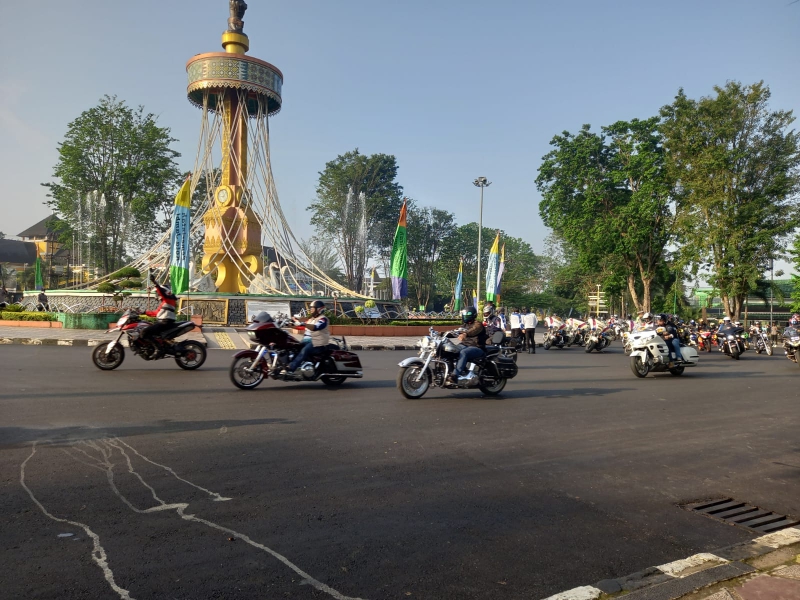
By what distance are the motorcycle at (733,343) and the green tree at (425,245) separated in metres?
45.6

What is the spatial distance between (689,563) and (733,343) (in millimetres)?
17976

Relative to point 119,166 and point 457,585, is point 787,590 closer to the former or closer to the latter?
point 457,585

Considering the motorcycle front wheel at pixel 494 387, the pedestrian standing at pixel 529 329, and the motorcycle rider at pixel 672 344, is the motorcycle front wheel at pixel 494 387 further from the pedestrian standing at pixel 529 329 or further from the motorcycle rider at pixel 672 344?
the pedestrian standing at pixel 529 329

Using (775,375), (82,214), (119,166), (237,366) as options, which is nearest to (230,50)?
(119,166)

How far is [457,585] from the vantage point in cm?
289

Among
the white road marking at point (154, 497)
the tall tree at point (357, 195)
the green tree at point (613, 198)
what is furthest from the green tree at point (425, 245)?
the white road marking at point (154, 497)

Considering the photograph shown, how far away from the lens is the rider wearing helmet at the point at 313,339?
9.29 metres

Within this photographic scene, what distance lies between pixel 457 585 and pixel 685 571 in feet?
4.13

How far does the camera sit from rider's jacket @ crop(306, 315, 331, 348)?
9.30 m

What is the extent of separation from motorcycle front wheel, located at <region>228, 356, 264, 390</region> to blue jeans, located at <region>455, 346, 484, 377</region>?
313 centimetres

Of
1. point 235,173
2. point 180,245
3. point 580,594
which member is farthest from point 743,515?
point 235,173

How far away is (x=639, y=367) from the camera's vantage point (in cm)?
1270

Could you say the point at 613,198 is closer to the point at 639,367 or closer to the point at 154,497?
the point at 639,367

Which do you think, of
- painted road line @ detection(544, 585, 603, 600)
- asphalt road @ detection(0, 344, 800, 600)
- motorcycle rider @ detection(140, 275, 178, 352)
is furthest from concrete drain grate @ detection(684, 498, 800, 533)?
motorcycle rider @ detection(140, 275, 178, 352)
